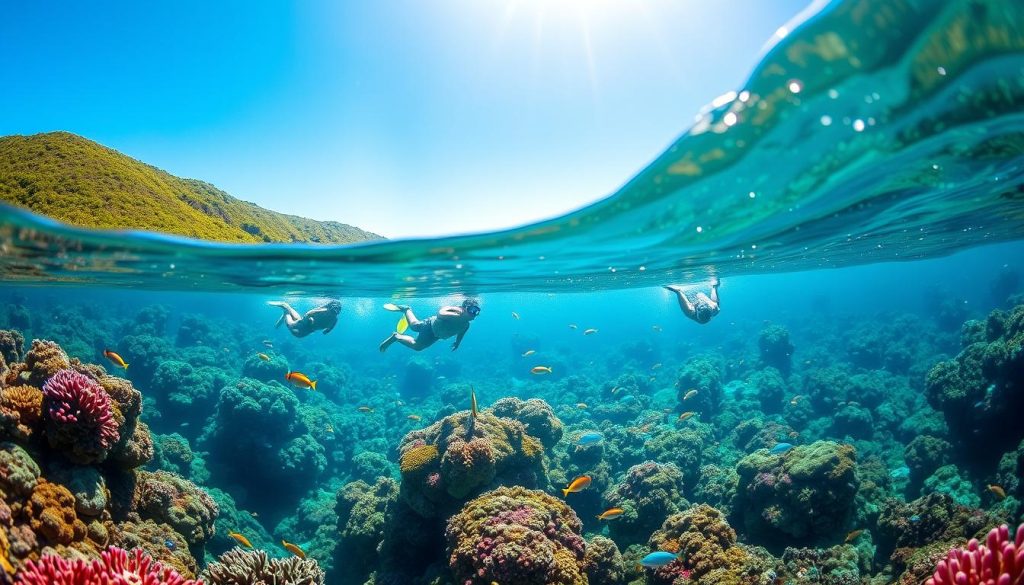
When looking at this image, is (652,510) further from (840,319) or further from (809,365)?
(840,319)

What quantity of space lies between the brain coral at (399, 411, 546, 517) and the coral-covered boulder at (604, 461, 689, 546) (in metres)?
2.19

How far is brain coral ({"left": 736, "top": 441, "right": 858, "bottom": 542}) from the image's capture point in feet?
31.8

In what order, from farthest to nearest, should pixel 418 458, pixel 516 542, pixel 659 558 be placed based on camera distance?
pixel 418 458 → pixel 659 558 → pixel 516 542

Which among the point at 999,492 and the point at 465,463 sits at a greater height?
the point at 465,463

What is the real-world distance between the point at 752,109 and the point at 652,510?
931cm

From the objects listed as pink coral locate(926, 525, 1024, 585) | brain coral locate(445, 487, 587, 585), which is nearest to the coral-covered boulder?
brain coral locate(445, 487, 587, 585)

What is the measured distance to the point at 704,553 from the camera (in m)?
7.74

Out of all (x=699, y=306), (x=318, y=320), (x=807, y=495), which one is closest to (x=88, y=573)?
(x=318, y=320)

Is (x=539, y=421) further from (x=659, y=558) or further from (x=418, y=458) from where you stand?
(x=659, y=558)

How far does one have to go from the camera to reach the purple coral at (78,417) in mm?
6223

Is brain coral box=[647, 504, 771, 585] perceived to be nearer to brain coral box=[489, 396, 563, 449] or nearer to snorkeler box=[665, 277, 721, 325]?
brain coral box=[489, 396, 563, 449]

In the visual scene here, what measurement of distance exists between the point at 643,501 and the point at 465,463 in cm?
483

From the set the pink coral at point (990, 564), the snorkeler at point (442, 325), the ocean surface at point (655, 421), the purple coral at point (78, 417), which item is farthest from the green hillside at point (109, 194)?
the pink coral at point (990, 564)

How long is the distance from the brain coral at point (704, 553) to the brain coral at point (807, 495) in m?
1.61
